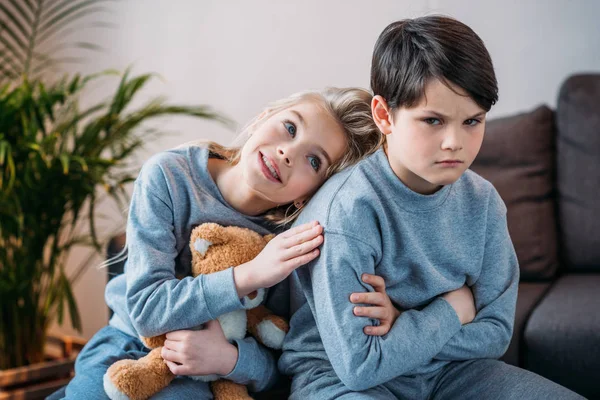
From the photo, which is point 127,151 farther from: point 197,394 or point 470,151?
point 470,151

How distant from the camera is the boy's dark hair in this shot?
3.65 feet

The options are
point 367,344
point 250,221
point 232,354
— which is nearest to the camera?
point 367,344

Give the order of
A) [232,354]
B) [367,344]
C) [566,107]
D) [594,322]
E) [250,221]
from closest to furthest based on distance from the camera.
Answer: [367,344], [232,354], [250,221], [594,322], [566,107]

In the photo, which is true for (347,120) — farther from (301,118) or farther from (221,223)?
(221,223)

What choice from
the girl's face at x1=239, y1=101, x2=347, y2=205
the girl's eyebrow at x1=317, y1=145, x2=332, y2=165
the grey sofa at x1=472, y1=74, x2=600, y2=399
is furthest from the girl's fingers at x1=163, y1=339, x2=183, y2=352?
the grey sofa at x1=472, y1=74, x2=600, y2=399

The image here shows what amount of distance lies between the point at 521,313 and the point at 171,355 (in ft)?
2.94

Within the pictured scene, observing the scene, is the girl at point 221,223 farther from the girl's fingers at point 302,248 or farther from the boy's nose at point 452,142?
the boy's nose at point 452,142

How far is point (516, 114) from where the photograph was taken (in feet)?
7.09

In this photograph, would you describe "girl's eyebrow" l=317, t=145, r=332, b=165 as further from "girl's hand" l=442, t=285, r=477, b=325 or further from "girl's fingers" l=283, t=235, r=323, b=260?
"girl's hand" l=442, t=285, r=477, b=325

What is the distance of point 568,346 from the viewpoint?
1561 mm

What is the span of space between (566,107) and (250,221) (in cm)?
118

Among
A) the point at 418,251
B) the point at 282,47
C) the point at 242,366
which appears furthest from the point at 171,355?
the point at 282,47

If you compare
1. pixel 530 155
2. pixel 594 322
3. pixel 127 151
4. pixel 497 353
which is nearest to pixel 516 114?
pixel 530 155

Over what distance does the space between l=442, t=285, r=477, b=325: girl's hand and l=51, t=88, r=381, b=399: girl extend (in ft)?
0.90
